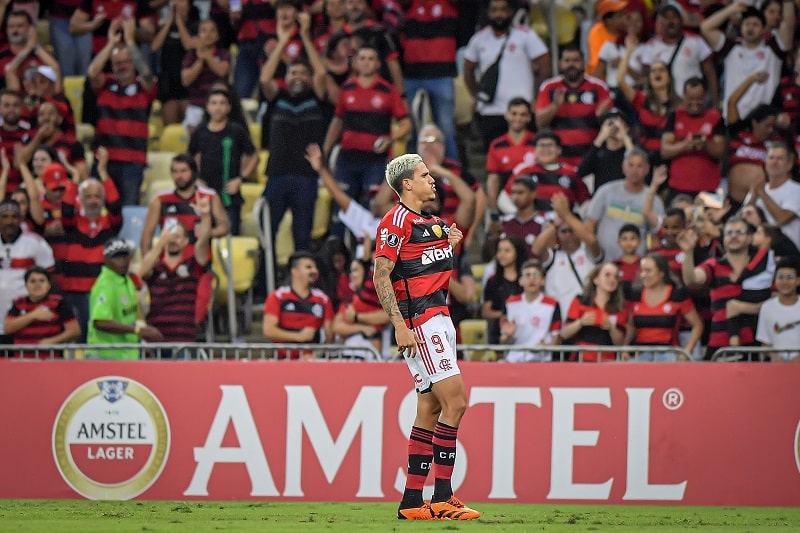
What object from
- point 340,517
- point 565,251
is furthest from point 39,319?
point 565,251

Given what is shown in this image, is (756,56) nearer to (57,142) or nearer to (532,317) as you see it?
(532,317)

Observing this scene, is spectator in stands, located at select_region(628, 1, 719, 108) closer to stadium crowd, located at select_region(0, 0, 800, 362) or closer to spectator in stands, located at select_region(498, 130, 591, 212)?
stadium crowd, located at select_region(0, 0, 800, 362)

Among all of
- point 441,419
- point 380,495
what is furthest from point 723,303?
point 441,419

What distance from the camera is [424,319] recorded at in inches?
342

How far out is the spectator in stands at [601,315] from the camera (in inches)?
468

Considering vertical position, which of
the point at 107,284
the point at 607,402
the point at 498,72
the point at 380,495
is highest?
the point at 498,72

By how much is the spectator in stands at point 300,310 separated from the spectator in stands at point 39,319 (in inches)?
73.5

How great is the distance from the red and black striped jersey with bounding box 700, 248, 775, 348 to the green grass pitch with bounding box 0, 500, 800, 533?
6.29 feet

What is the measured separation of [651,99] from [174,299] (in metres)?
5.68

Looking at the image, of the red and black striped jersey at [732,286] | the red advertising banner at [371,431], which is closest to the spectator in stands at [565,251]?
the red and black striped jersey at [732,286]

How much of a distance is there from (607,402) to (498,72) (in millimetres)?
5132

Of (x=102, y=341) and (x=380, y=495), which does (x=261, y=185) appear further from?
(x=380, y=495)

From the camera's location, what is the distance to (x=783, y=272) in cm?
1166

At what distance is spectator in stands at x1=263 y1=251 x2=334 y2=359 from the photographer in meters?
12.2
